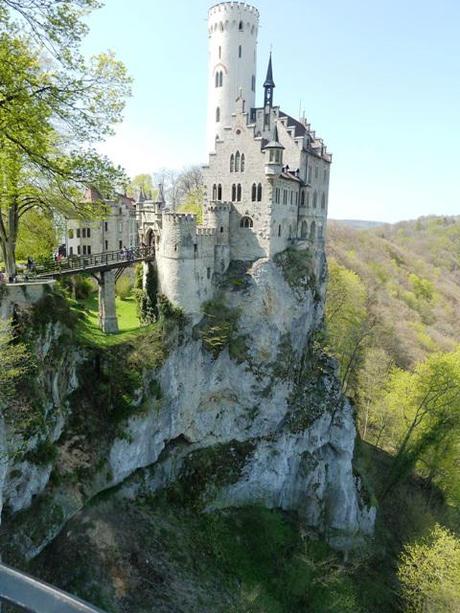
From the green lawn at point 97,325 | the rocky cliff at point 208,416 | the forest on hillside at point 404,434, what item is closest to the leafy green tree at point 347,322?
the forest on hillside at point 404,434

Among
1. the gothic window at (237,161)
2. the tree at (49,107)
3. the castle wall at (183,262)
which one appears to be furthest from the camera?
the gothic window at (237,161)

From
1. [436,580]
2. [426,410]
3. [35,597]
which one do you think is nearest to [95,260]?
[35,597]

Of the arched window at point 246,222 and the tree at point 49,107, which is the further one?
the arched window at point 246,222

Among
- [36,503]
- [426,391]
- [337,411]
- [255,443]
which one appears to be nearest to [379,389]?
[426,391]

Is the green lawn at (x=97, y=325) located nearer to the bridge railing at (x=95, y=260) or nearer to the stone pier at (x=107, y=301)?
the stone pier at (x=107, y=301)

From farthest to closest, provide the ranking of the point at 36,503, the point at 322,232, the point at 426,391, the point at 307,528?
the point at 322,232
the point at 426,391
the point at 307,528
the point at 36,503

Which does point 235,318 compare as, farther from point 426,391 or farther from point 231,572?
point 426,391
